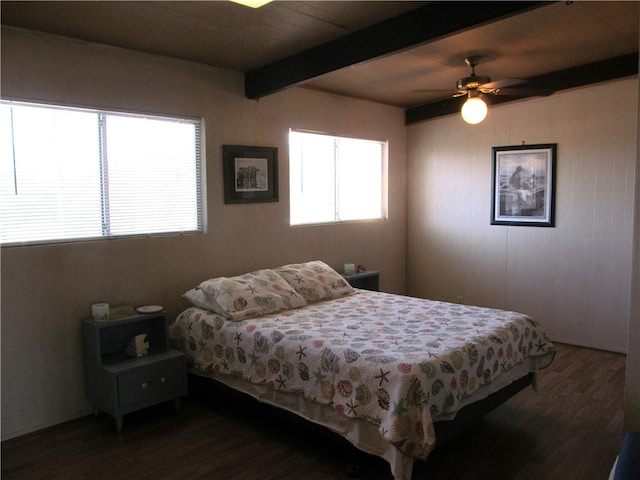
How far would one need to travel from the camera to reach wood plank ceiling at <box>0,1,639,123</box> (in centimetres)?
289

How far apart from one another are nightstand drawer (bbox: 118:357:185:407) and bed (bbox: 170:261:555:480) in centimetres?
20

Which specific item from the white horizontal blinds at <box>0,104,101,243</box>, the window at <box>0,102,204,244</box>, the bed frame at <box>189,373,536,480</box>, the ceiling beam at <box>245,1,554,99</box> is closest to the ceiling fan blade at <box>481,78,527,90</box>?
the ceiling beam at <box>245,1,554,99</box>

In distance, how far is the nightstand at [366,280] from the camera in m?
5.06

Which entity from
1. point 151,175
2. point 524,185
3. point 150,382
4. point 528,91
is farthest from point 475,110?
point 150,382

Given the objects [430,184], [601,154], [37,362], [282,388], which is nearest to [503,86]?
[601,154]

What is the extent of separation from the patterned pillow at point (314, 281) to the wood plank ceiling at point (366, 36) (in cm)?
151

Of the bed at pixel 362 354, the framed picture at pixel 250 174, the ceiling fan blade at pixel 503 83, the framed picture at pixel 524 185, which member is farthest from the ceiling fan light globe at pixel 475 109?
the framed picture at pixel 250 174

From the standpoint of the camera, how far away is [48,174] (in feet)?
10.8

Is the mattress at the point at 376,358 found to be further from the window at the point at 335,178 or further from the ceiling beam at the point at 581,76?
the ceiling beam at the point at 581,76

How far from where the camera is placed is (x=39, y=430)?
10.7ft

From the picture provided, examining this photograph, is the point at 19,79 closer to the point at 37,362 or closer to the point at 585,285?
the point at 37,362

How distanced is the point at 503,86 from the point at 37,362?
390 cm

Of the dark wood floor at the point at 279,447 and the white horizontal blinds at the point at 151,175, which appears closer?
the dark wood floor at the point at 279,447

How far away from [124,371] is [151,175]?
1466 mm
